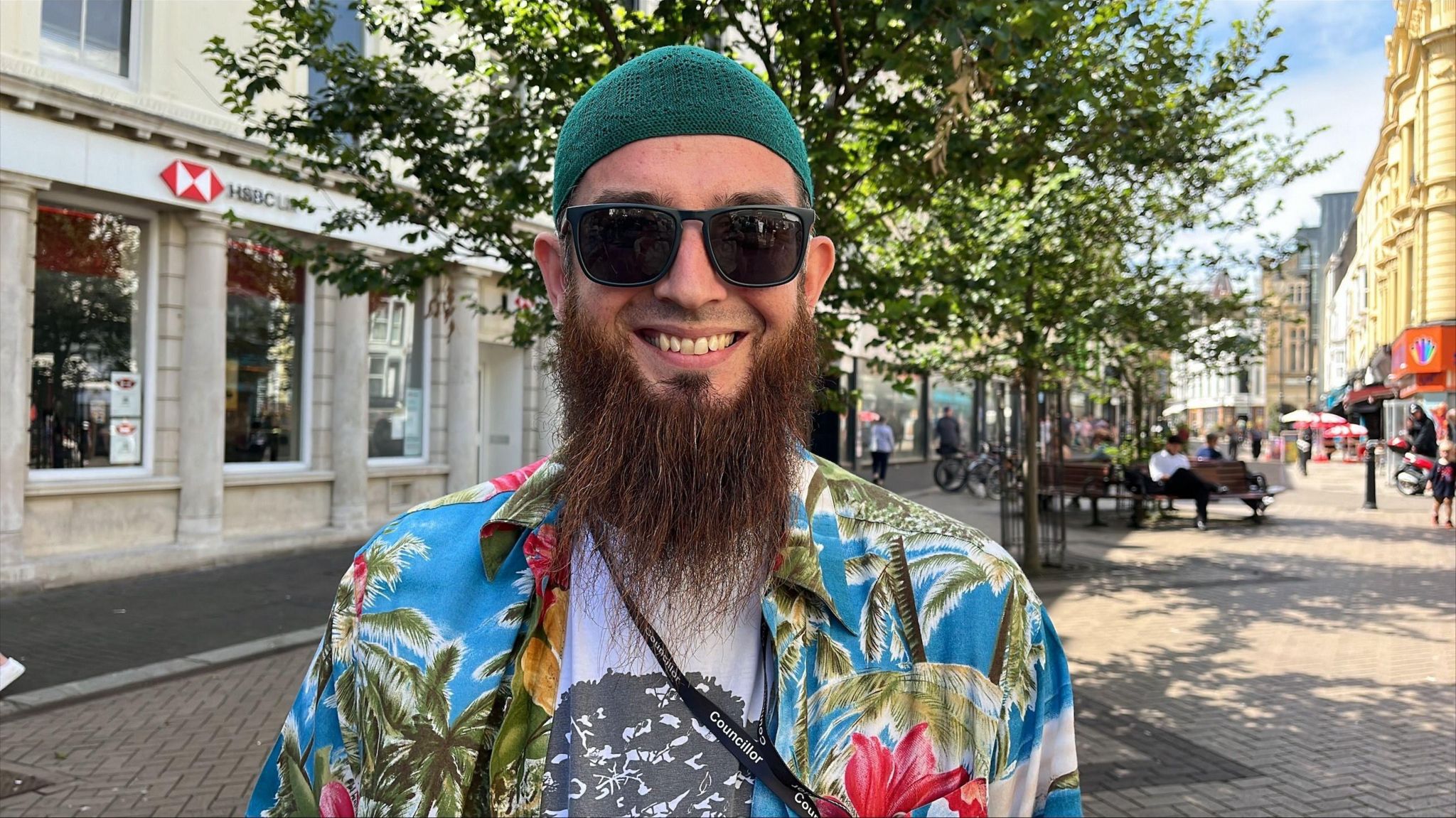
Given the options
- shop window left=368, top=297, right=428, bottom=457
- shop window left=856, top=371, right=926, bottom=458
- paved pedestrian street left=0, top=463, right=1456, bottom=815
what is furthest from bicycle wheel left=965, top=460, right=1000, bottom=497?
shop window left=368, top=297, right=428, bottom=457

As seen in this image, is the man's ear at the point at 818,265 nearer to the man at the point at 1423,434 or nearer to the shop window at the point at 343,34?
the shop window at the point at 343,34

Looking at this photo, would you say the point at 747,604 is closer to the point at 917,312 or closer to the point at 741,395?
the point at 741,395

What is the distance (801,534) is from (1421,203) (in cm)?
3514

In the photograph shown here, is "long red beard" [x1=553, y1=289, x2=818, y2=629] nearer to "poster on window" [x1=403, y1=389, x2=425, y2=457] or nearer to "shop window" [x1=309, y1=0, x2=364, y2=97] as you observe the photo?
"shop window" [x1=309, y1=0, x2=364, y2=97]

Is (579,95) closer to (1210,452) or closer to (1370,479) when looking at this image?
(1210,452)

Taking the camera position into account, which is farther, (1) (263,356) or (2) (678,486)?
(1) (263,356)

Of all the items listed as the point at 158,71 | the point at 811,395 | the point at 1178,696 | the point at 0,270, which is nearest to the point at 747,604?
the point at 811,395

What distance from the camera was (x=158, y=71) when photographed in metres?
10.1

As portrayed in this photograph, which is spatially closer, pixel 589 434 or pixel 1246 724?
pixel 589 434

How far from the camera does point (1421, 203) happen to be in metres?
29.4

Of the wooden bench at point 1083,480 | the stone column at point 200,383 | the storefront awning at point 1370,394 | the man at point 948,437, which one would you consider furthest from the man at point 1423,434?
the stone column at point 200,383

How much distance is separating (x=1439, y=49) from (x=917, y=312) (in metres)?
29.0

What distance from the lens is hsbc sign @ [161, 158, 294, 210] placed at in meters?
10.2

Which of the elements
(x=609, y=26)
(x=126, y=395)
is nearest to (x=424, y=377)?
(x=126, y=395)
